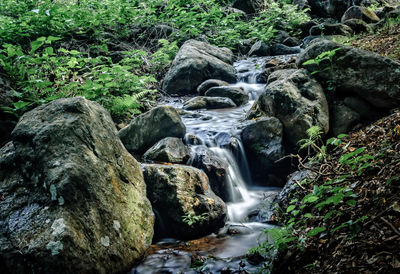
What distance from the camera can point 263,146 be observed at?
5602 millimetres

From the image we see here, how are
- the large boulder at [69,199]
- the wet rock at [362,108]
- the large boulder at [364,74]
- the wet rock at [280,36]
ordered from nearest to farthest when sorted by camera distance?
1. the large boulder at [69,199]
2. the large boulder at [364,74]
3. the wet rock at [362,108]
4. the wet rock at [280,36]

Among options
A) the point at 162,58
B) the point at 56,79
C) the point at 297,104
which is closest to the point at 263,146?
the point at 297,104

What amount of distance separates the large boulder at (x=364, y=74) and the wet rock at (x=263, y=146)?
5.24ft

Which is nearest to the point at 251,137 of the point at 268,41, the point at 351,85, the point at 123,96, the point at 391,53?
the point at 351,85

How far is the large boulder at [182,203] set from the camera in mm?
3924

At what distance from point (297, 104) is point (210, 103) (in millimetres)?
3776

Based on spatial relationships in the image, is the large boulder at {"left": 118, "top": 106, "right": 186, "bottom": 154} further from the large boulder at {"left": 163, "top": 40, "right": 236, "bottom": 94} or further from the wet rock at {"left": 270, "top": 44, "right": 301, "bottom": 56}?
the wet rock at {"left": 270, "top": 44, "right": 301, "bottom": 56}

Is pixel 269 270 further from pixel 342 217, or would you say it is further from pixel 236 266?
pixel 342 217

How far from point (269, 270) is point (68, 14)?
9584 mm

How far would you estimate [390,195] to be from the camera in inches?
80.4

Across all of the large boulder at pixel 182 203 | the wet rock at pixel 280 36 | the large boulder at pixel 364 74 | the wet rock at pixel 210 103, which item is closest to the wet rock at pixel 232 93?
the wet rock at pixel 210 103

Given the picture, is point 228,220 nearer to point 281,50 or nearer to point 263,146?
point 263,146

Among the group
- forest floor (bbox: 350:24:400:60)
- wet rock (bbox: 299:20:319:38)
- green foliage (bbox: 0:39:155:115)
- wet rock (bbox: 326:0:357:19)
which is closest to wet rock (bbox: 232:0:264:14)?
wet rock (bbox: 299:20:319:38)

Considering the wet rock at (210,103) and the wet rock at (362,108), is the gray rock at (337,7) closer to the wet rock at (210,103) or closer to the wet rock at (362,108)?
the wet rock at (210,103)
